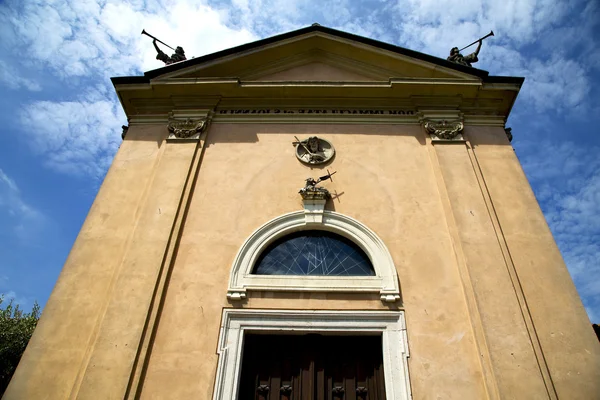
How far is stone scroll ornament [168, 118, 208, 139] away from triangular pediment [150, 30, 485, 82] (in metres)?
1.19

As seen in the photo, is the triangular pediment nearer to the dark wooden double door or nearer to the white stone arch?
the white stone arch

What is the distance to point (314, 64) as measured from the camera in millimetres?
10172

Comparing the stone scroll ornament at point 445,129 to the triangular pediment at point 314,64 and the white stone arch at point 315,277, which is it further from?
the white stone arch at point 315,277

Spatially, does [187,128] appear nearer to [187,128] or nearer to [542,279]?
[187,128]

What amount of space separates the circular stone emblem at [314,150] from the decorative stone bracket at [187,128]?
79.8 inches

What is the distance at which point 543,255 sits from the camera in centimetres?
667

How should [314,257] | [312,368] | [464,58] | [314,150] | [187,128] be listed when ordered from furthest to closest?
[464,58] → [187,128] → [314,150] → [314,257] → [312,368]

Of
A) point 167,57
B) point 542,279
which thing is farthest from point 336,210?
point 167,57

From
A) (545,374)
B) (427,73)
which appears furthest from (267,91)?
(545,374)

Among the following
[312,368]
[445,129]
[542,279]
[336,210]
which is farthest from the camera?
[445,129]

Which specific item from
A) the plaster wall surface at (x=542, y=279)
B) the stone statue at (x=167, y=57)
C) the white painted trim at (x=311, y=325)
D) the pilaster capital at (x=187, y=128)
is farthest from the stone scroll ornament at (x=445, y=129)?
the stone statue at (x=167, y=57)

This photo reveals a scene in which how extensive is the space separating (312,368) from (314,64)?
7.13 metres

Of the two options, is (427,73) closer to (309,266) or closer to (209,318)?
(309,266)

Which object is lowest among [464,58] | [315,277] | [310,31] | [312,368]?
[312,368]
